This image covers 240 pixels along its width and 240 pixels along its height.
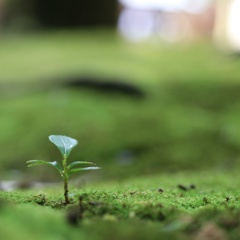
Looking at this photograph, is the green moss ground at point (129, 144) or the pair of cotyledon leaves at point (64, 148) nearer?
the green moss ground at point (129, 144)

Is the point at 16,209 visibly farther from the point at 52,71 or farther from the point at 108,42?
the point at 108,42

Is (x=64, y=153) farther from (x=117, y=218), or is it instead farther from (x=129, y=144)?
(x=129, y=144)

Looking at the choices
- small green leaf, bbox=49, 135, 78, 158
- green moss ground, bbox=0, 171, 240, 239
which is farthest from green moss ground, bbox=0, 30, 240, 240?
small green leaf, bbox=49, 135, 78, 158

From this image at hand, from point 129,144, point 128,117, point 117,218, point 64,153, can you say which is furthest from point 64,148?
point 128,117

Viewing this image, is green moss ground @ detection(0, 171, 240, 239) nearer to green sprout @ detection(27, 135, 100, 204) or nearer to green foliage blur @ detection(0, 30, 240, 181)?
green sprout @ detection(27, 135, 100, 204)

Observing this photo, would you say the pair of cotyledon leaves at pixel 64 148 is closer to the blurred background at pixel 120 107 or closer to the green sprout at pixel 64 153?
the green sprout at pixel 64 153

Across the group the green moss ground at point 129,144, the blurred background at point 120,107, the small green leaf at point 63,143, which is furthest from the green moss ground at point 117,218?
the blurred background at point 120,107
